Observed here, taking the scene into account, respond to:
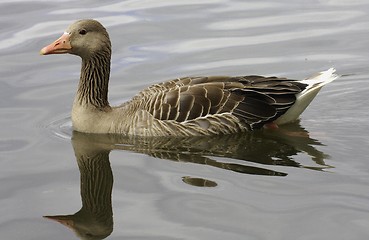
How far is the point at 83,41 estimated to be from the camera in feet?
39.1

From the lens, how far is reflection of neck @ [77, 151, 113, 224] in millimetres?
9380

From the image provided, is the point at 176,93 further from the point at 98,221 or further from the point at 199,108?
the point at 98,221

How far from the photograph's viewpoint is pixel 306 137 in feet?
37.3

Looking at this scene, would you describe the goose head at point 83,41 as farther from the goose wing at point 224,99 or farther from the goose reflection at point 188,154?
the goose reflection at point 188,154

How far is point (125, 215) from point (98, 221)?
11.6 inches

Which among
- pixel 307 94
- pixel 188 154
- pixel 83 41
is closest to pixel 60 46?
pixel 83 41

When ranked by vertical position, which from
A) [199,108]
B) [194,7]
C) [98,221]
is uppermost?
[194,7]

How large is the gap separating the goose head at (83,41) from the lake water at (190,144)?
1128mm

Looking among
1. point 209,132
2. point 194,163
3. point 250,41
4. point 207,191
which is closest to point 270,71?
point 250,41

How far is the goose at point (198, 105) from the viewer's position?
11.5 metres

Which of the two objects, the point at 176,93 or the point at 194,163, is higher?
the point at 176,93

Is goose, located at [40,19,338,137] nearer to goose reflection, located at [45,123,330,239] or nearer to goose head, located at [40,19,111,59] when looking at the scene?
Answer: goose head, located at [40,19,111,59]

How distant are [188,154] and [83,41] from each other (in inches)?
91.3

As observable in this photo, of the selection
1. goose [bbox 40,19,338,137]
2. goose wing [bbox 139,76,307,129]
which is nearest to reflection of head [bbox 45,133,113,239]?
goose [bbox 40,19,338,137]
